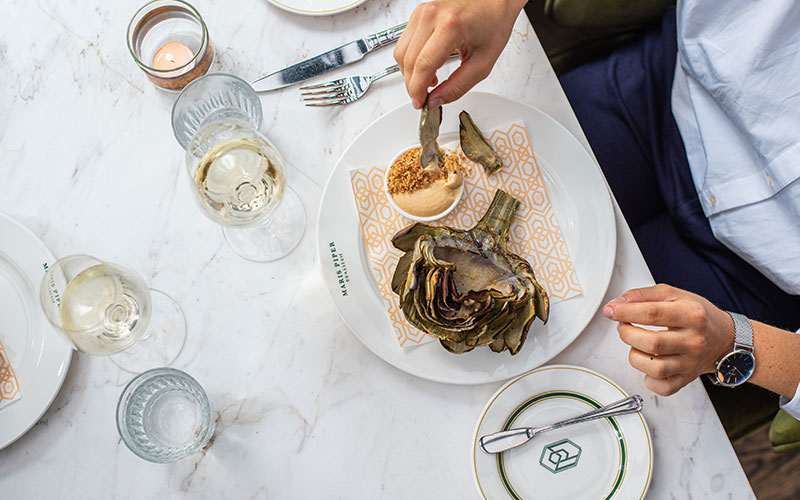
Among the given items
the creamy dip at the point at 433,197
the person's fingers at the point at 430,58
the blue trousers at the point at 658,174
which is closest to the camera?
the person's fingers at the point at 430,58

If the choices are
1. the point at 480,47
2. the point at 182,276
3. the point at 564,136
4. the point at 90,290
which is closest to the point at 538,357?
the point at 564,136

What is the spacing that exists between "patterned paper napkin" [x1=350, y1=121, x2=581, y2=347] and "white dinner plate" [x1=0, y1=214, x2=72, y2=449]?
1.65ft

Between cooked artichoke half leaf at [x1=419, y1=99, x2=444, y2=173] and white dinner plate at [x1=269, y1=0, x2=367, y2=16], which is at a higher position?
white dinner plate at [x1=269, y1=0, x2=367, y2=16]

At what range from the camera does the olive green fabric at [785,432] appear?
3.17 feet

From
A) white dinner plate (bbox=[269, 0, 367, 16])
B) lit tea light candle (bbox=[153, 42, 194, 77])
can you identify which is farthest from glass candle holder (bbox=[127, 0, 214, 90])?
white dinner plate (bbox=[269, 0, 367, 16])

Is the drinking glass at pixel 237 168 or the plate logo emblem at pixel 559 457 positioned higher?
the drinking glass at pixel 237 168

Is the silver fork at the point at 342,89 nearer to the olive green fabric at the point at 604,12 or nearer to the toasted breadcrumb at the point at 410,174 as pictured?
the toasted breadcrumb at the point at 410,174

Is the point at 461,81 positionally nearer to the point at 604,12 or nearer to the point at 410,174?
the point at 410,174

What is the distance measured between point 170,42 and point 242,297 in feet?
1.43

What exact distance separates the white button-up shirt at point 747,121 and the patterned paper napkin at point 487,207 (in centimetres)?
32

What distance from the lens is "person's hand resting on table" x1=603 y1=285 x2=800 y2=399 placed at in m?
0.84

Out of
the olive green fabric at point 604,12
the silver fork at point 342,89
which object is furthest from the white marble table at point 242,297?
the olive green fabric at point 604,12

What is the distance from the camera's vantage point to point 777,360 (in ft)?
2.89

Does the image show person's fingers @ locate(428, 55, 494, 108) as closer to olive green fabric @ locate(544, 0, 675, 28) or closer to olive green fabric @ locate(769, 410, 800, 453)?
olive green fabric @ locate(544, 0, 675, 28)
